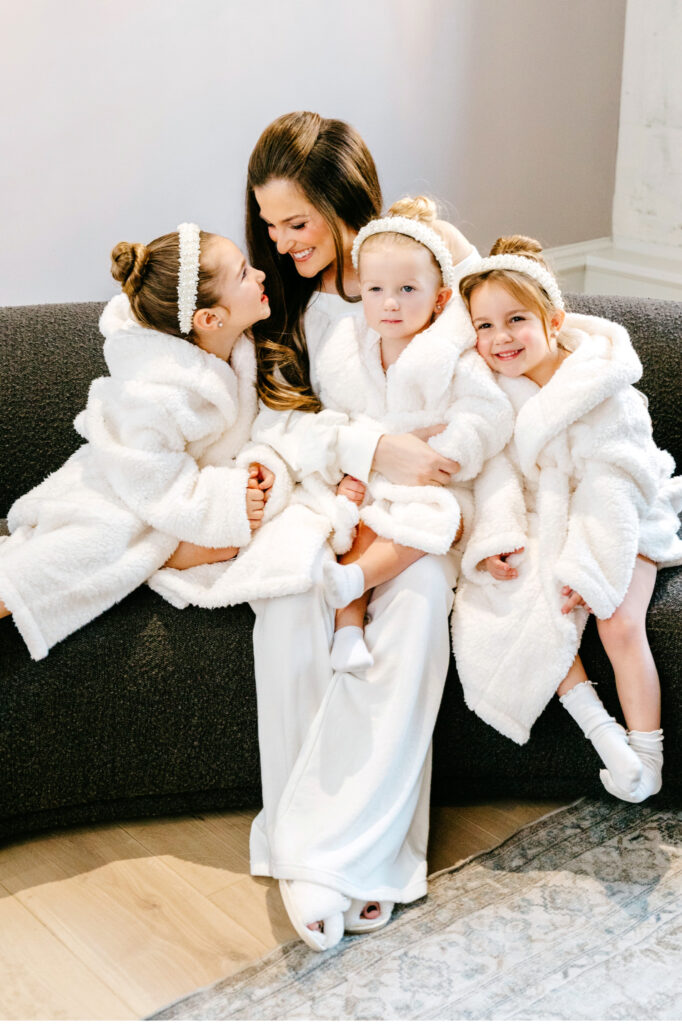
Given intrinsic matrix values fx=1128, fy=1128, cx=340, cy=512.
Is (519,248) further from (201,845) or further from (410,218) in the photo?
(201,845)

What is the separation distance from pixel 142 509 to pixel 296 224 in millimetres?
538

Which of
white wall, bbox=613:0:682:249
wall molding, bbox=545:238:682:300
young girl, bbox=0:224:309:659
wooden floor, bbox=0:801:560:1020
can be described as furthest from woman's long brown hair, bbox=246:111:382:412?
white wall, bbox=613:0:682:249

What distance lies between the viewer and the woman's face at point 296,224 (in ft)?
6.00

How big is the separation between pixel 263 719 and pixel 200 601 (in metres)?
0.20

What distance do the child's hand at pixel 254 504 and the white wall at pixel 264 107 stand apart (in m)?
0.96

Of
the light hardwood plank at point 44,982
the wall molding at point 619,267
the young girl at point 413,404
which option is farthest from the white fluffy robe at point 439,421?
the wall molding at point 619,267

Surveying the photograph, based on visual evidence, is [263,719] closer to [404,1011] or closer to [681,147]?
[404,1011]

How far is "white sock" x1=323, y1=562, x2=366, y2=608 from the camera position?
161 cm

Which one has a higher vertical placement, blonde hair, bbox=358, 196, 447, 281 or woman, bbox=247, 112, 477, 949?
blonde hair, bbox=358, 196, 447, 281

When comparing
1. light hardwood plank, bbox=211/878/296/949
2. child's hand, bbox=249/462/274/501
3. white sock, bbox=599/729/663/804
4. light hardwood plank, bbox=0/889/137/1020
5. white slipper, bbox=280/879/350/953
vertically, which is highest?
child's hand, bbox=249/462/274/501

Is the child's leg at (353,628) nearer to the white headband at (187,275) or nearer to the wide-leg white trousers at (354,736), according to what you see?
the wide-leg white trousers at (354,736)

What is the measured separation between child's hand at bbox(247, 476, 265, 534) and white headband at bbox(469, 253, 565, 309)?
0.47 m

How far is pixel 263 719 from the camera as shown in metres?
1.66

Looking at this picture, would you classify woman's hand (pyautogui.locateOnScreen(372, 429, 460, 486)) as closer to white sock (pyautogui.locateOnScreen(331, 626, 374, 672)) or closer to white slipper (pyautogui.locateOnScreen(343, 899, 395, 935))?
white sock (pyautogui.locateOnScreen(331, 626, 374, 672))
